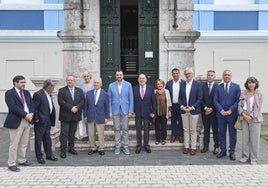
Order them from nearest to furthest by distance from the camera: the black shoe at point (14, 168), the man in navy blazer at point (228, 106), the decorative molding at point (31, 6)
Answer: the black shoe at point (14, 168), the man in navy blazer at point (228, 106), the decorative molding at point (31, 6)

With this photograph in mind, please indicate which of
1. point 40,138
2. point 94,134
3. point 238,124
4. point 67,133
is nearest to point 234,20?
point 238,124

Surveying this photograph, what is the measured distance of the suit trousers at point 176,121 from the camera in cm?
894

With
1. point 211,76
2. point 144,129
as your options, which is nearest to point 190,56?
point 211,76

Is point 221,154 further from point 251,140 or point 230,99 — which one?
point 230,99

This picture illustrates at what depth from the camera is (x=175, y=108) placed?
8930mm

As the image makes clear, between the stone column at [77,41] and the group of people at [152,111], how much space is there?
133 centimetres

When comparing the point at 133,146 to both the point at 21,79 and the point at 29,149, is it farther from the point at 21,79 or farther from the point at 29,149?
the point at 21,79

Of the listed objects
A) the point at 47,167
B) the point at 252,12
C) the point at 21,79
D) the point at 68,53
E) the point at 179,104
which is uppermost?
the point at 252,12

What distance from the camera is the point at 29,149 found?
29.9 ft

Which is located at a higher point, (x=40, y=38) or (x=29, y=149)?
(x=40, y=38)

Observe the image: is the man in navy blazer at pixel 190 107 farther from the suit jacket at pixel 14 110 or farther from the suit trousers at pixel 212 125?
the suit jacket at pixel 14 110

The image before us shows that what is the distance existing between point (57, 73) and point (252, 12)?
21.7 feet

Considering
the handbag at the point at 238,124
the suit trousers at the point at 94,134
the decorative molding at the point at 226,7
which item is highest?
the decorative molding at the point at 226,7

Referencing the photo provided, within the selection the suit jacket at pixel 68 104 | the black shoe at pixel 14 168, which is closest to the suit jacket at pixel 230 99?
the suit jacket at pixel 68 104
